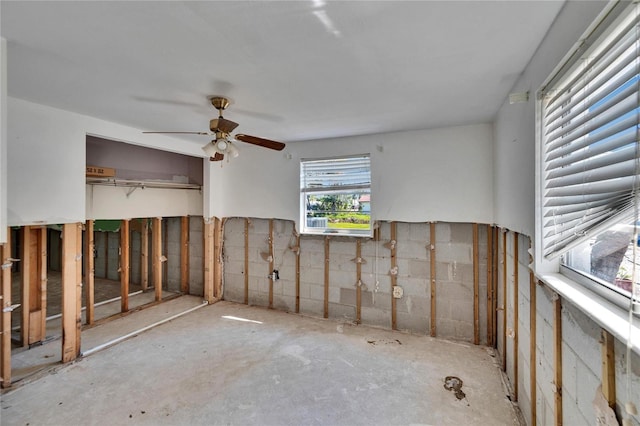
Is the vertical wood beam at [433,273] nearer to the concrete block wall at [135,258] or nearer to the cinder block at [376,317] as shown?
the cinder block at [376,317]

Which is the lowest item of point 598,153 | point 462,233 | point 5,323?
point 5,323

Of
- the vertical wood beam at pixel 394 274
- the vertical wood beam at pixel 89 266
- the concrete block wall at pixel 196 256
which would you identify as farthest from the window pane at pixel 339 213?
the vertical wood beam at pixel 89 266

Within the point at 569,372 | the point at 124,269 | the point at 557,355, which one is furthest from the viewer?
the point at 124,269

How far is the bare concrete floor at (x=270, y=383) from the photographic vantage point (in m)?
2.03

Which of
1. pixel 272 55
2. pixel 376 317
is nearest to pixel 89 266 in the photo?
pixel 272 55

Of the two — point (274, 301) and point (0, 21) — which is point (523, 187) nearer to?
point (0, 21)

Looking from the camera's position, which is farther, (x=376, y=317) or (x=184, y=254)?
(x=184, y=254)

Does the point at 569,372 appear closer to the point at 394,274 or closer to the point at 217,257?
the point at 394,274

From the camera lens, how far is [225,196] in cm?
451

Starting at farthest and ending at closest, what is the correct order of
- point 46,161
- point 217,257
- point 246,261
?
point 217,257 < point 246,261 < point 46,161

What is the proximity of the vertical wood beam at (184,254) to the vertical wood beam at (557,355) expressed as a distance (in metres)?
4.86

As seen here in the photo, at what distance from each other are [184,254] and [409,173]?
3.91m

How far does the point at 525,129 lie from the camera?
181 cm

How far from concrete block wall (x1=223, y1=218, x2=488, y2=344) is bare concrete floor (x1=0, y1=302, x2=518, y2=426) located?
277mm
